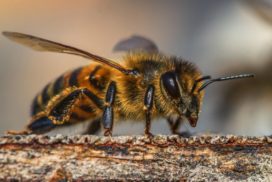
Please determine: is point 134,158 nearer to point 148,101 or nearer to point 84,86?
point 148,101

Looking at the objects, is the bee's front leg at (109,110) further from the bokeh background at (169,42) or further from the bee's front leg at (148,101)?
the bokeh background at (169,42)

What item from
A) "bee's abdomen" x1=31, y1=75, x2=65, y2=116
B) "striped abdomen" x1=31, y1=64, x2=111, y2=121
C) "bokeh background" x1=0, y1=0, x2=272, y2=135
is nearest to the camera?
"striped abdomen" x1=31, y1=64, x2=111, y2=121

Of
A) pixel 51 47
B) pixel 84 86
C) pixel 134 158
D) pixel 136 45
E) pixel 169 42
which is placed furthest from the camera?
pixel 169 42

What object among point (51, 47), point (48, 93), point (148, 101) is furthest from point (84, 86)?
point (148, 101)

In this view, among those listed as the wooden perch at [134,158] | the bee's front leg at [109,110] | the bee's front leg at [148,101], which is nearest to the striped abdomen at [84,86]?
the bee's front leg at [109,110]

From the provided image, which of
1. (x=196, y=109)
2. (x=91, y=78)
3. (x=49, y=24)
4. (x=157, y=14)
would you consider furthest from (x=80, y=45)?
(x=196, y=109)

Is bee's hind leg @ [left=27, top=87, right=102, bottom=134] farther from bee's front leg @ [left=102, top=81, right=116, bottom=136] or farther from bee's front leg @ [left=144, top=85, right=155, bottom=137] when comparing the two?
bee's front leg @ [left=144, top=85, right=155, bottom=137]

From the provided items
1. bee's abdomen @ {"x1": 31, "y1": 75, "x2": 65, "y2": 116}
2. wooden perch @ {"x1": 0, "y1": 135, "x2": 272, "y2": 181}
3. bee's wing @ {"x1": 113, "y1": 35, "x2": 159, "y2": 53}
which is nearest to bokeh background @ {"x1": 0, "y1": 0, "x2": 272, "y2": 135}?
bee's wing @ {"x1": 113, "y1": 35, "x2": 159, "y2": 53}
